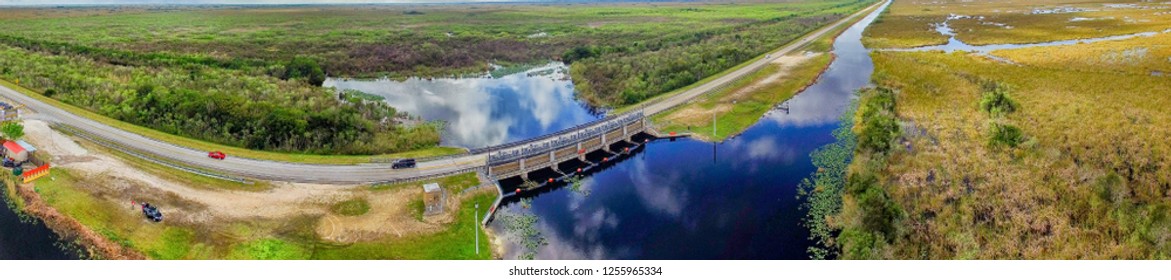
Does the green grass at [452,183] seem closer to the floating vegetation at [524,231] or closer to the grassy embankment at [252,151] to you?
the floating vegetation at [524,231]

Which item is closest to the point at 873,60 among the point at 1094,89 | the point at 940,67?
the point at 940,67

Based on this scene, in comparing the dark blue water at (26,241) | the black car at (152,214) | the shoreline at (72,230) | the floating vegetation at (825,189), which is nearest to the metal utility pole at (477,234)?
the shoreline at (72,230)

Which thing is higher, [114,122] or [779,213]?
[114,122]

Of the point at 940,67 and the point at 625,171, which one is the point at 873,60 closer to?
the point at 940,67

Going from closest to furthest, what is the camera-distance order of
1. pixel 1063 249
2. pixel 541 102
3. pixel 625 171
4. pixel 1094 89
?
1. pixel 1063 249
2. pixel 625 171
3. pixel 1094 89
4. pixel 541 102

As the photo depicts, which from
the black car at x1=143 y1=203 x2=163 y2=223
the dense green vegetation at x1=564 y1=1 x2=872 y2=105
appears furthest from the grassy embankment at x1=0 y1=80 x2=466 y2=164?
the dense green vegetation at x1=564 y1=1 x2=872 y2=105

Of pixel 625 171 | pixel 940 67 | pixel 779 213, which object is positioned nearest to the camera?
pixel 779 213

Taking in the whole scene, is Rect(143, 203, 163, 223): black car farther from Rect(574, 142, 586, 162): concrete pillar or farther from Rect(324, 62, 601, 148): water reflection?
Rect(574, 142, 586, 162): concrete pillar

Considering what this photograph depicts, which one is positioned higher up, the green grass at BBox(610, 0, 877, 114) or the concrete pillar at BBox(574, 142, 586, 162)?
the green grass at BBox(610, 0, 877, 114)

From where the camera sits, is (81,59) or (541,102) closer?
(541,102)
